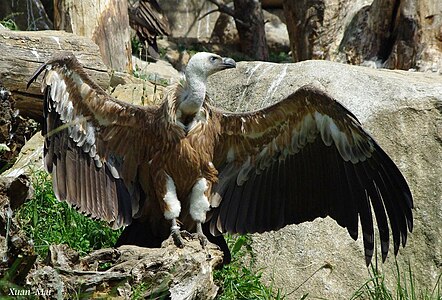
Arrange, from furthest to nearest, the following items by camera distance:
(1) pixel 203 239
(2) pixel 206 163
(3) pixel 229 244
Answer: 1. (3) pixel 229 244
2. (2) pixel 206 163
3. (1) pixel 203 239

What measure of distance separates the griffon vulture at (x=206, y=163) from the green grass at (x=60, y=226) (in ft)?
2.08

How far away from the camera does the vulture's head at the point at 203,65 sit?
18.9ft

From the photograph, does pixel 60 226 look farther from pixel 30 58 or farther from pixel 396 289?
pixel 396 289

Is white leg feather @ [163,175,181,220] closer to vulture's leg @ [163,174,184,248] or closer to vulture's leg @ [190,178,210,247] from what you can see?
vulture's leg @ [163,174,184,248]

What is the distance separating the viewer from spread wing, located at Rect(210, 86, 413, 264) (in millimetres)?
5516

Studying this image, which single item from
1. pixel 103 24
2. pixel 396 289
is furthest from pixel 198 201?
pixel 103 24

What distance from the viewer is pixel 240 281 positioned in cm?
626

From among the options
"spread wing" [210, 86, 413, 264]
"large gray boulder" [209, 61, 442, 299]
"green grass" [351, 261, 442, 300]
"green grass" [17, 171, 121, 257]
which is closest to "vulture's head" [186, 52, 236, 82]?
"spread wing" [210, 86, 413, 264]

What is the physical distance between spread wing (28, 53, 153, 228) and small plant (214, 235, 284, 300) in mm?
815

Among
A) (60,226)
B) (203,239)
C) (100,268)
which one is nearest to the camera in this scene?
(100,268)

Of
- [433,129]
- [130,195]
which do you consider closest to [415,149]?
[433,129]

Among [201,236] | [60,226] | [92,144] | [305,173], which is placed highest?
Result: [92,144]

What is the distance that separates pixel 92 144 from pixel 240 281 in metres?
1.38

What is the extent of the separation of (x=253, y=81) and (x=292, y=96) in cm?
174
